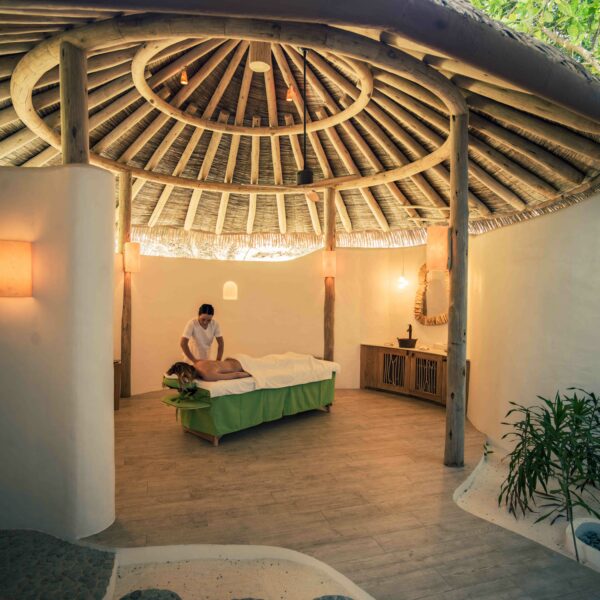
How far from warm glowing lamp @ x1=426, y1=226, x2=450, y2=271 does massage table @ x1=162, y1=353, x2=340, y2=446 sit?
1.97 metres

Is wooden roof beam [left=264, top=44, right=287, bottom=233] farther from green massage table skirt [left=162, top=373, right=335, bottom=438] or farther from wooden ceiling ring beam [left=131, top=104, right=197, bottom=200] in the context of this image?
green massage table skirt [left=162, top=373, right=335, bottom=438]

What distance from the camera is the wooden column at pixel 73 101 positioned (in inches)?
116

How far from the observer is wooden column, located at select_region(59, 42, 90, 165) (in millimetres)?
2949

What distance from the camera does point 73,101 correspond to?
9.78 ft

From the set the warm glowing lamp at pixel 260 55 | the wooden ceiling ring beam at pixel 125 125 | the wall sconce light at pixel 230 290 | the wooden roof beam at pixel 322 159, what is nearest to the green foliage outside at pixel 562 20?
the wooden roof beam at pixel 322 159

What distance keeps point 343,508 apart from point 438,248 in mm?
2133

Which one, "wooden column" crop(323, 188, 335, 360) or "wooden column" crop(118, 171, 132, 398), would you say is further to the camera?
"wooden column" crop(323, 188, 335, 360)

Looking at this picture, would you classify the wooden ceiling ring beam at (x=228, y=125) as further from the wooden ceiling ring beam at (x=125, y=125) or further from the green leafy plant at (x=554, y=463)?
the green leafy plant at (x=554, y=463)

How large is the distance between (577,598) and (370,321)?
486 centimetres

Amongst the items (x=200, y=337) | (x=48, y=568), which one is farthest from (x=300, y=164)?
(x=48, y=568)

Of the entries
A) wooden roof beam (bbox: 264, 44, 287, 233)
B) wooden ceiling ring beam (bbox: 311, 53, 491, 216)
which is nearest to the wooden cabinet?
wooden ceiling ring beam (bbox: 311, 53, 491, 216)

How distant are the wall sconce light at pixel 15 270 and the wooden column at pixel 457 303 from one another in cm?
300

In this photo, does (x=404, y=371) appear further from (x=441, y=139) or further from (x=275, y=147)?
(x=275, y=147)

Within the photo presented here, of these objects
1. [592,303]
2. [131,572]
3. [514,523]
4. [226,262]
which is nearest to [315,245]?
[226,262]
